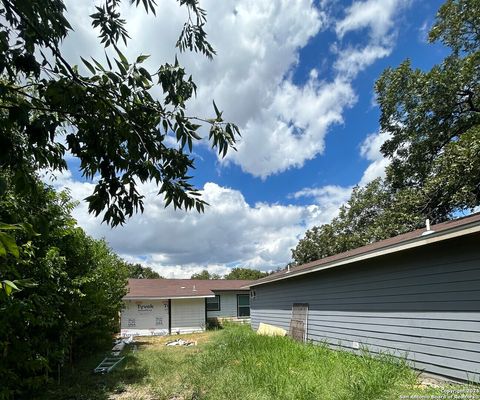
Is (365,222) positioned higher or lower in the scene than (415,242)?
higher

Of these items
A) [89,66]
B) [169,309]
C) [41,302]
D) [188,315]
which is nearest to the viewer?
[89,66]

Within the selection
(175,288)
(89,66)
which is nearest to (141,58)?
(89,66)

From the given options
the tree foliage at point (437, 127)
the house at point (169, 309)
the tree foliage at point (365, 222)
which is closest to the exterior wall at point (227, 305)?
the house at point (169, 309)

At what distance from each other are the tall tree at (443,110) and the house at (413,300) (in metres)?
5.87

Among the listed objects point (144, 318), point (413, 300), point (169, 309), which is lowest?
point (144, 318)

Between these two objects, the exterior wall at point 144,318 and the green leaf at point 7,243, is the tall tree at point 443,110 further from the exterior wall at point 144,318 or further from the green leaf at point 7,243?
the exterior wall at point 144,318

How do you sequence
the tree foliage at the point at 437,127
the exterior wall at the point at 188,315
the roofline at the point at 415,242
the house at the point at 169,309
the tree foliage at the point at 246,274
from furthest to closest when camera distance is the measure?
the tree foliage at the point at 246,274 → the exterior wall at the point at 188,315 → the house at the point at 169,309 → the tree foliage at the point at 437,127 → the roofline at the point at 415,242

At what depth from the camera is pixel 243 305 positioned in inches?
1049

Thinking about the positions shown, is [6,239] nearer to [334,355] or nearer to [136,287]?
[334,355]

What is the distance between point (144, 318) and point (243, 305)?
24.2 feet

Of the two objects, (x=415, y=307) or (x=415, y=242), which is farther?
(x=415, y=307)

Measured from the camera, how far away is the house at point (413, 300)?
6.24m

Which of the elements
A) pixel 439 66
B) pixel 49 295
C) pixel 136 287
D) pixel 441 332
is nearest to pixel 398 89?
pixel 439 66

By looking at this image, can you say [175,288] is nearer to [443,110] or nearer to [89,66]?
[443,110]
